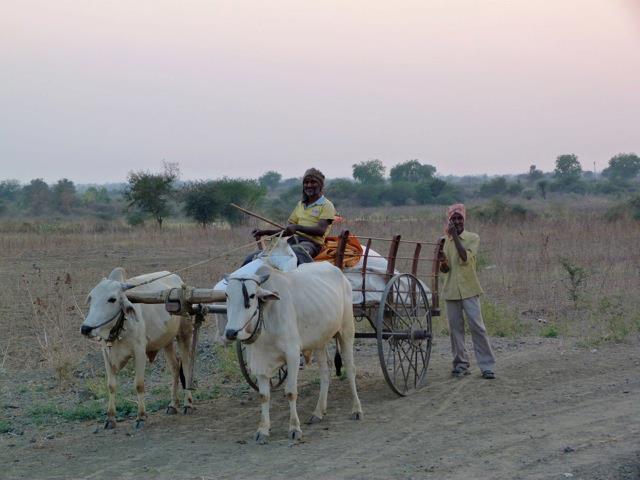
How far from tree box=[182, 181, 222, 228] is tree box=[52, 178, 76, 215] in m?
26.2

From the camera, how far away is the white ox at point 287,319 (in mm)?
7477

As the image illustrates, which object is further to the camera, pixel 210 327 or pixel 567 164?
pixel 567 164

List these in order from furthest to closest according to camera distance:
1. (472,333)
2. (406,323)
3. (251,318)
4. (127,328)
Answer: (472,333), (406,323), (127,328), (251,318)

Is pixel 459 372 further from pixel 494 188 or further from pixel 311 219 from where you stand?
pixel 494 188

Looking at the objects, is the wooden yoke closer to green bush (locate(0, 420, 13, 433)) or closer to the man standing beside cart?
green bush (locate(0, 420, 13, 433))

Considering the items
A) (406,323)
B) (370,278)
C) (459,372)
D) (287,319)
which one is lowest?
(459,372)

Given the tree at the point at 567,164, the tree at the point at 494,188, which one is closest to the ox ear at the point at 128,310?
the tree at the point at 494,188

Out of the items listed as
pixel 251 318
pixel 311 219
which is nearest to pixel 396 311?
pixel 311 219

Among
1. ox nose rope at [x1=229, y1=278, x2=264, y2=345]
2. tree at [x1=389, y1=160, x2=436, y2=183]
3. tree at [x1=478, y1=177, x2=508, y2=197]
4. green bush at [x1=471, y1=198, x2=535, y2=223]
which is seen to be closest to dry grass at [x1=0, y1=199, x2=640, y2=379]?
green bush at [x1=471, y1=198, x2=535, y2=223]

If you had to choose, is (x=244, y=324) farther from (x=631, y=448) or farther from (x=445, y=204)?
(x=445, y=204)

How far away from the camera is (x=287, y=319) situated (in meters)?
7.88

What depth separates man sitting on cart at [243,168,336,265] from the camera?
935cm

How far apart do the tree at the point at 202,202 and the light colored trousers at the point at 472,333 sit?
24.9m

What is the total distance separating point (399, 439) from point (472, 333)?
9.73 feet
